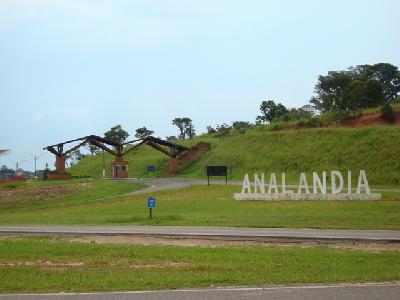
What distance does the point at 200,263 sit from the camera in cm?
1326

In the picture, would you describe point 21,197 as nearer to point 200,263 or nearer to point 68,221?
point 68,221

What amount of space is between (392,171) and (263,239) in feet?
124

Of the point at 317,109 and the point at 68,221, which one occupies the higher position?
the point at 317,109

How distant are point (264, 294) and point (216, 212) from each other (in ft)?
72.5

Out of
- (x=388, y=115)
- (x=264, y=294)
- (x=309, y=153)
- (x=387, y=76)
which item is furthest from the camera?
(x=387, y=76)

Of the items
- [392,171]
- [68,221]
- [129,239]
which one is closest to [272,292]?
[129,239]

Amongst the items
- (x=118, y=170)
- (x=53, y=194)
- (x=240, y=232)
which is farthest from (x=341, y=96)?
(x=240, y=232)

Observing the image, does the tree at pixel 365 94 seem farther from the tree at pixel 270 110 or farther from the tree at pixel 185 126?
the tree at pixel 185 126

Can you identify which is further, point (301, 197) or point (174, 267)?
point (301, 197)

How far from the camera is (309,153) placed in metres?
63.6

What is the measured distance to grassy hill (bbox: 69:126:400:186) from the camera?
184 feet

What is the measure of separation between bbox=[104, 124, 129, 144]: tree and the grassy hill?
109 feet

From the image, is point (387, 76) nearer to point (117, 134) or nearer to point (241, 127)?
point (241, 127)

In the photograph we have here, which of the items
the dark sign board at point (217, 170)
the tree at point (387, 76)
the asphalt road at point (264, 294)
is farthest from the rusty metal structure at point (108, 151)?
the asphalt road at point (264, 294)
